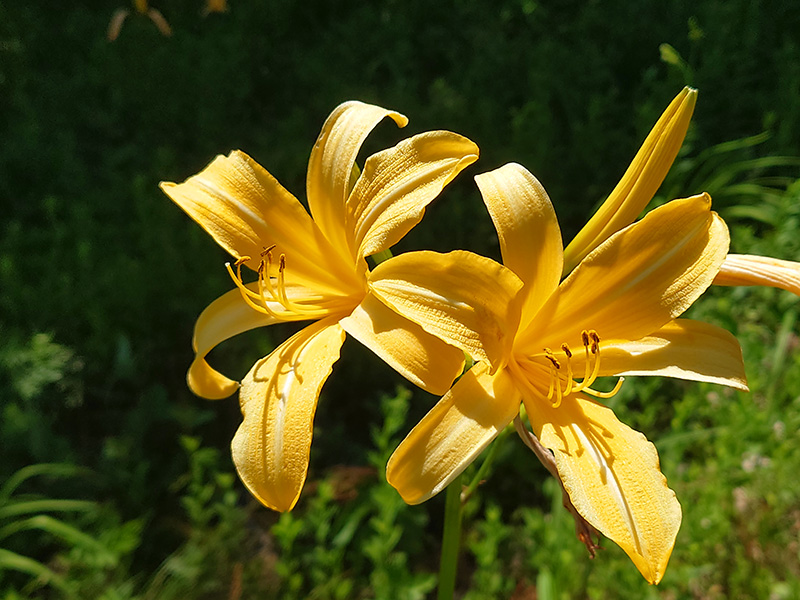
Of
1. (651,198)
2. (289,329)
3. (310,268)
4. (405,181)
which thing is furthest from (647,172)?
(289,329)

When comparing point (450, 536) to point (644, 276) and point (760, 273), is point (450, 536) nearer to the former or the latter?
point (644, 276)

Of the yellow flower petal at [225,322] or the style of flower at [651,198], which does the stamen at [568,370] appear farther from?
the yellow flower petal at [225,322]

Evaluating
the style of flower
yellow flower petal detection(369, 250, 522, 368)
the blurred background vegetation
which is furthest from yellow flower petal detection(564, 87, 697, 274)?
the blurred background vegetation

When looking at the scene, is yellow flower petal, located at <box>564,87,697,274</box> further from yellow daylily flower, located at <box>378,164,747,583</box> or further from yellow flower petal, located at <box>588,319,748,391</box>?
yellow flower petal, located at <box>588,319,748,391</box>

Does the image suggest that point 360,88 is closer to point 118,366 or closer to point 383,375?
point 383,375

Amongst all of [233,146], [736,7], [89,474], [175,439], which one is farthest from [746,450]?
[233,146]
